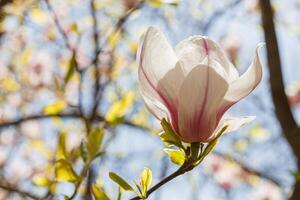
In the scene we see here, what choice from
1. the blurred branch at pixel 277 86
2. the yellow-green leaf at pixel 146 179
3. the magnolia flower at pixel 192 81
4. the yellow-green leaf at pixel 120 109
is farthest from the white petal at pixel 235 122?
the blurred branch at pixel 277 86

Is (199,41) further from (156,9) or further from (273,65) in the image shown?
(156,9)

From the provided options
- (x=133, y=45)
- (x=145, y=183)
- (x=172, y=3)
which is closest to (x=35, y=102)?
(x=133, y=45)

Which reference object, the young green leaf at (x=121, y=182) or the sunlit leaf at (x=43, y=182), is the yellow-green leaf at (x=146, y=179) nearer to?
the young green leaf at (x=121, y=182)

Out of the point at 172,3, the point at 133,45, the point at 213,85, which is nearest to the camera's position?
the point at 213,85

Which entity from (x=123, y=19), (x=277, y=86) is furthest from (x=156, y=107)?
(x=277, y=86)

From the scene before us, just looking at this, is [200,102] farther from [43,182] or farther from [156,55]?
[43,182]

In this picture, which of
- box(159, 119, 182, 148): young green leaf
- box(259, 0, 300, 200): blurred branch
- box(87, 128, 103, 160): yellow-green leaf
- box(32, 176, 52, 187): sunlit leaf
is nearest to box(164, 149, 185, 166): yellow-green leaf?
box(159, 119, 182, 148): young green leaf
